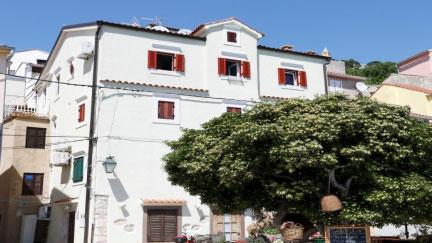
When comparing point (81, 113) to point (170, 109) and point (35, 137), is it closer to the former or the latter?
point (170, 109)

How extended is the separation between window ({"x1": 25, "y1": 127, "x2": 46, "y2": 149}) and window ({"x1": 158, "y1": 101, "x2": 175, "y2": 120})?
8602 millimetres

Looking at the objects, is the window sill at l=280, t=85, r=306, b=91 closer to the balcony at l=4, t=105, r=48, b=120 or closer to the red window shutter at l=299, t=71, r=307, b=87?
the red window shutter at l=299, t=71, r=307, b=87

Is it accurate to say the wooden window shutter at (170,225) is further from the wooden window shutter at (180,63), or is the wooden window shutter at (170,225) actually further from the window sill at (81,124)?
the wooden window shutter at (180,63)

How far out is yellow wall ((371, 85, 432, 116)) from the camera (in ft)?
120

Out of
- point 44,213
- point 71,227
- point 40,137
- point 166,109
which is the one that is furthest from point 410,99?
point 44,213

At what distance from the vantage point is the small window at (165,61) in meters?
26.9

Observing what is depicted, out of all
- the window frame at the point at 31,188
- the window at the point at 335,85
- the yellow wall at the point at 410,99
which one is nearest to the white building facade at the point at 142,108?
the window frame at the point at 31,188

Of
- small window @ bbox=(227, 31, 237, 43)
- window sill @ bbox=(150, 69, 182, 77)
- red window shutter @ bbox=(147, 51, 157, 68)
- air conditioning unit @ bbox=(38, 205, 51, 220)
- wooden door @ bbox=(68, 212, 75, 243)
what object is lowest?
wooden door @ bbox=(68, 212, 75, 243)

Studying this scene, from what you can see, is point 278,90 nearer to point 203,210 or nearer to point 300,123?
point 203,210

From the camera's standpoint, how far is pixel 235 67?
28.9 m

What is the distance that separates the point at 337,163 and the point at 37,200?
69.3 feet

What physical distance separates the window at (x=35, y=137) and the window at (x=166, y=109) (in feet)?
28.2

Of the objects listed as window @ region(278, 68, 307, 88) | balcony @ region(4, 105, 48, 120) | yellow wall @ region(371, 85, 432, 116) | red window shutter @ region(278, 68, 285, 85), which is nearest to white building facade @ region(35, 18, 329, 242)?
red window shutter @ region(278, 68, 285, 85)

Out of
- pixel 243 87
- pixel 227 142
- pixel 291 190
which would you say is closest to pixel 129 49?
pixel 243 87
